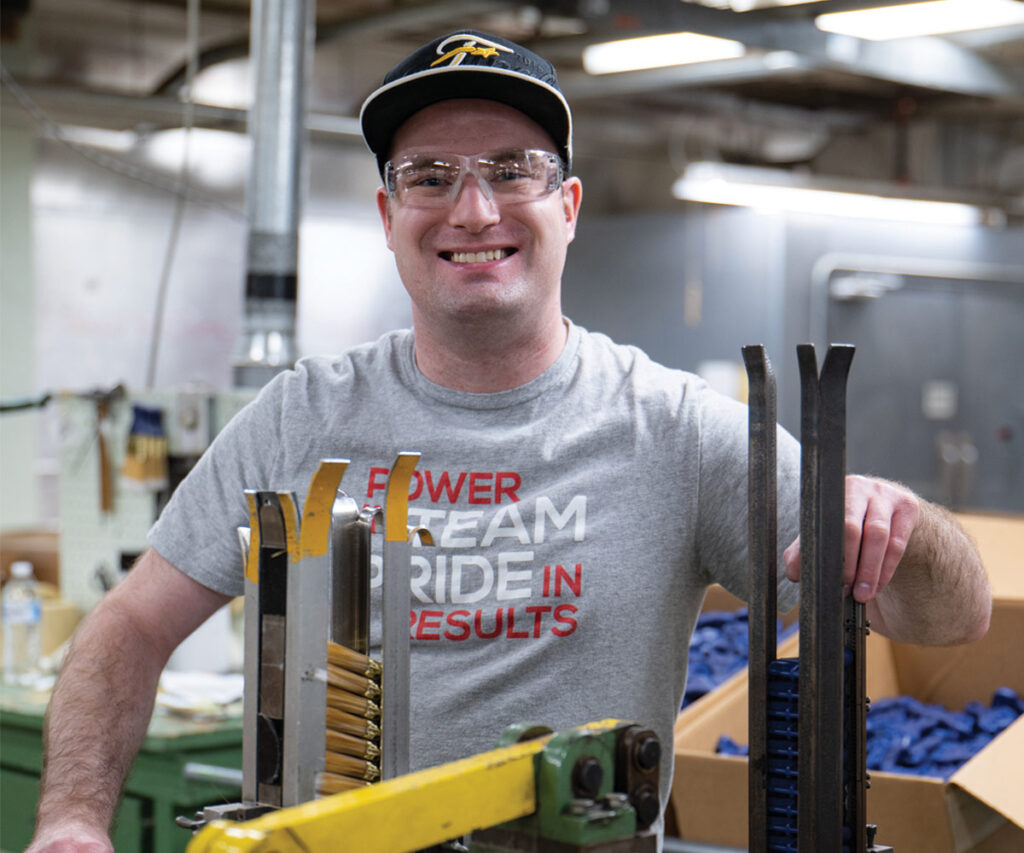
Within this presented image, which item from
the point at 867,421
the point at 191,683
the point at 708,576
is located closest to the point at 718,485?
the point at 708,576

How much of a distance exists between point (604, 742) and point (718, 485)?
56 cm

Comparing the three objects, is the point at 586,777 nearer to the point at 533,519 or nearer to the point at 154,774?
the point at 533,519

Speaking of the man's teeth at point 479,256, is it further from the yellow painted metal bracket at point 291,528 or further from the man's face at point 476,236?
the yellow painted metal bracket at point 291,528

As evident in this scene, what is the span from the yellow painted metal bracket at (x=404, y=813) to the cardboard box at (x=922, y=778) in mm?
1103

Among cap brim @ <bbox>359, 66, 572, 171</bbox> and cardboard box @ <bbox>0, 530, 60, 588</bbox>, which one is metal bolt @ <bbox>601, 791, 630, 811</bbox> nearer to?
cap brim @ <bbox>359, 66, 572, 171</bbox>

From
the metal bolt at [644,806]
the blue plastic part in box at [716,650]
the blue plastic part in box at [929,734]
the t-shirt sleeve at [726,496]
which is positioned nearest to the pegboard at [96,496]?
the blue plastic part in box at [716,650]

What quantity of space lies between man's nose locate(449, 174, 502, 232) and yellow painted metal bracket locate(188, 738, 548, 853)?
0.64 metres

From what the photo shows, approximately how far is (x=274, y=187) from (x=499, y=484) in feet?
4.82

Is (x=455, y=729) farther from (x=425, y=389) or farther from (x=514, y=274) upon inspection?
(x=514, y=274)

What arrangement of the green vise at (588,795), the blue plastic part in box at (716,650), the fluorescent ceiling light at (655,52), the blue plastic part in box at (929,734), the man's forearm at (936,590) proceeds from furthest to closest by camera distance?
the fluorescent ceiling light at (655,52) < the blue plastic part in box at (716,650) < the blue plastic part in box at (929,734) < the man's forearm at (936,590) < the green vise at (588,795)

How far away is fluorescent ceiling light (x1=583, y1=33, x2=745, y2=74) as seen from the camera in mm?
4430

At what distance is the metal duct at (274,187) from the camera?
2.70 meters

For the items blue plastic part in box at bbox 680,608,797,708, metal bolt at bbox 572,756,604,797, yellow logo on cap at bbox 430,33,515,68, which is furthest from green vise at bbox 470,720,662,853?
blue plastic part in box at bbox 680,608,797,708

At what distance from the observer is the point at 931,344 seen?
7406 millimetres
